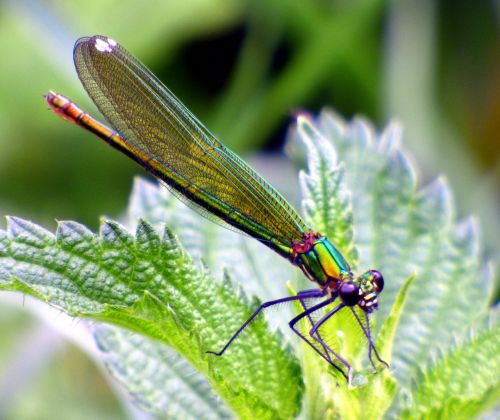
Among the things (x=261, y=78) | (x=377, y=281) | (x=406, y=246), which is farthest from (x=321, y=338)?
(x=261, y=78)

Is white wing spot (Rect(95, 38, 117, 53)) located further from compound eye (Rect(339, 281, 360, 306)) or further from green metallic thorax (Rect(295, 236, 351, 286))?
compound eye (Rect(339, 281, 360, 306))

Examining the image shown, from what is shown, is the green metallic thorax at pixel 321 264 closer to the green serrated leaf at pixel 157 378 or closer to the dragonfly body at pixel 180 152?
the dragonfly body at pixel 180 152

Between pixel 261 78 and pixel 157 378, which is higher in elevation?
pixel 261 78

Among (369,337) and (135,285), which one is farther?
(369,337)

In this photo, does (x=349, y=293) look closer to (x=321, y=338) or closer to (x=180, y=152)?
(x=321, y=338)

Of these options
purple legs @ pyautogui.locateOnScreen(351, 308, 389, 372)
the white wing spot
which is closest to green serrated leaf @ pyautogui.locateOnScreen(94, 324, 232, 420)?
purple legs @ pyautogui.locateOnScreen(351, 308, 389, 372)
